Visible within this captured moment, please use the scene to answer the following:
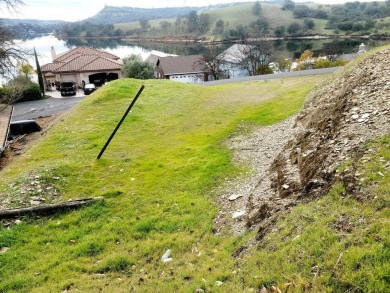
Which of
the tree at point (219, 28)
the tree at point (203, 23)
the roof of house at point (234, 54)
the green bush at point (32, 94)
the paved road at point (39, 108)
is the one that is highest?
the tree at point (203, 23)

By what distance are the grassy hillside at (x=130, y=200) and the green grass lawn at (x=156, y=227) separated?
0.03 m

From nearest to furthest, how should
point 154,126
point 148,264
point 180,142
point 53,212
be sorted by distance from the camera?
point 148,264, point 53,212, point 180,142, point 154,126

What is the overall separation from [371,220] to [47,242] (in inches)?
266

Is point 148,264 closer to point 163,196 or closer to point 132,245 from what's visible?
point 132,245

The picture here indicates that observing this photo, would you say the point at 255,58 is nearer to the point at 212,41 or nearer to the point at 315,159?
the point at 315,159

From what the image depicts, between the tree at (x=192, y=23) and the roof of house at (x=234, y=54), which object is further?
the tree at (x=192, y=23)

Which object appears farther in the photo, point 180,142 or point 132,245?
point 180,142

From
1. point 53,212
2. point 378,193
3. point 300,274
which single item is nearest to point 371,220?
point 378,193

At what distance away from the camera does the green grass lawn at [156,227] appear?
395 centimetres

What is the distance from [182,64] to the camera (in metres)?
57.6

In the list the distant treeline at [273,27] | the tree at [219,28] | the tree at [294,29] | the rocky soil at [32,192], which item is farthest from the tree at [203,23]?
the rocky soil at [32,192]

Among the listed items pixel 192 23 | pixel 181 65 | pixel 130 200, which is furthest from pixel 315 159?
pixel 192 23

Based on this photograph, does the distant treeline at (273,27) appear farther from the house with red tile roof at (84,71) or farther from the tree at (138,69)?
the tree at (138,69)

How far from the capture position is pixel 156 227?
7.10 m
